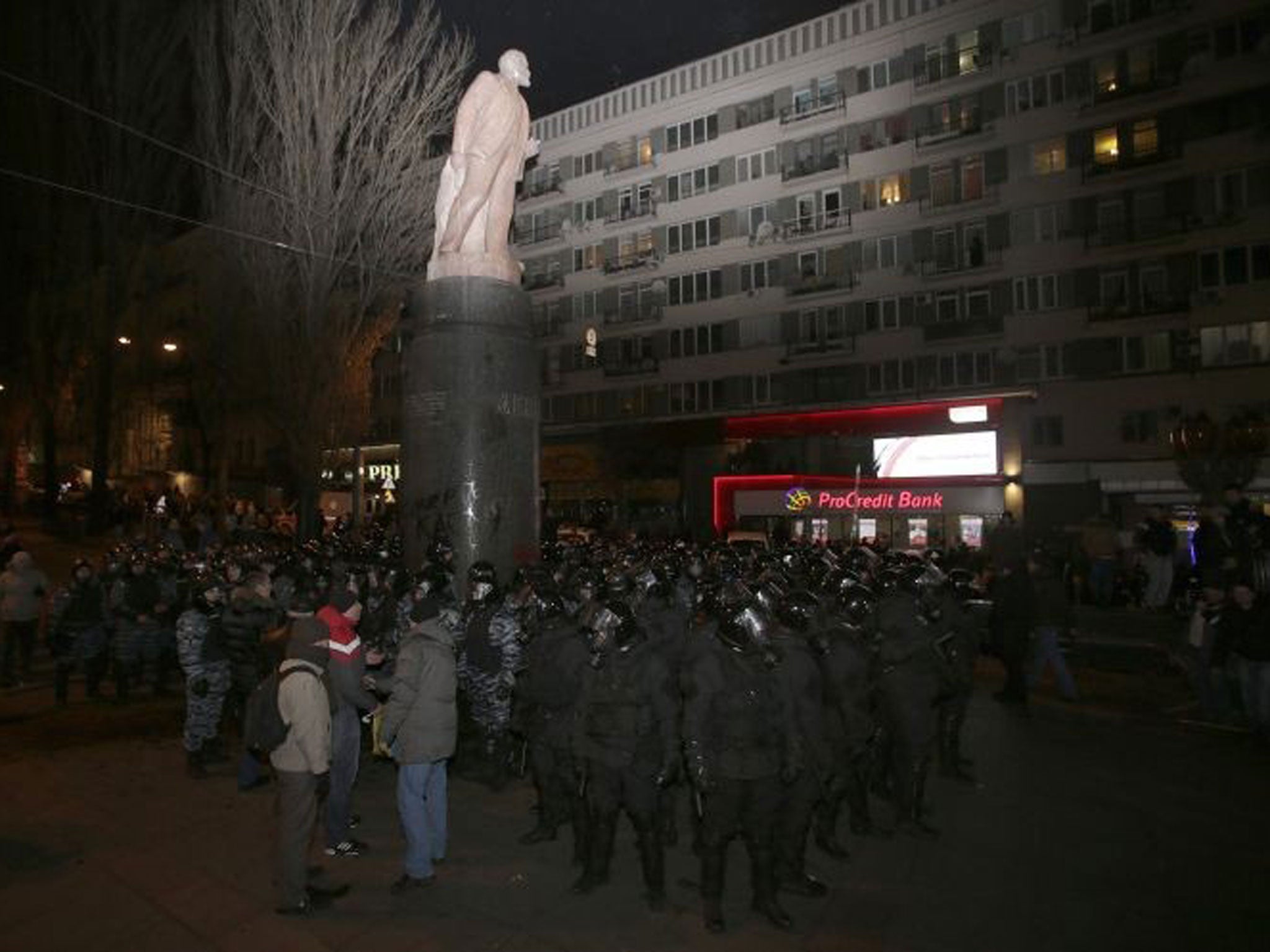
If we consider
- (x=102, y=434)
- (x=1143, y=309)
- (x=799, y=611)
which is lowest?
(x=799, y=611)

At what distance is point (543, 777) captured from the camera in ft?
22.4

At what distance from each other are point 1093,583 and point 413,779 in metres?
18.0

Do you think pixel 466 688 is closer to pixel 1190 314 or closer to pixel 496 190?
pixel 496 190

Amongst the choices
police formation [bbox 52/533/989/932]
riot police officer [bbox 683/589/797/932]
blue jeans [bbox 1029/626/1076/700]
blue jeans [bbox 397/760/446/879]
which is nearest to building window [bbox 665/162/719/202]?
blue jeans [bbox 1029/626/1076/700]

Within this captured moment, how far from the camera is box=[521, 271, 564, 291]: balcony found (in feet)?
153

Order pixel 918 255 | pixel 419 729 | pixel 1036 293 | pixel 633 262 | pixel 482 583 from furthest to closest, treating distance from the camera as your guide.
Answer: pixel 633 262
pixel 918 255
pixel 1036 293
pixel 482 583
pixel 419 729

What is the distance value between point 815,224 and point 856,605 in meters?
32.4

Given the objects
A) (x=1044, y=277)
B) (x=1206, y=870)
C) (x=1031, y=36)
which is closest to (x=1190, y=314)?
(x=1044, y=277)

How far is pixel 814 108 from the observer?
37.5m

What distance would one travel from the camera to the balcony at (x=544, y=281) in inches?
1832

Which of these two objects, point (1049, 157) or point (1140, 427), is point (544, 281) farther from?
point (1140, 427)

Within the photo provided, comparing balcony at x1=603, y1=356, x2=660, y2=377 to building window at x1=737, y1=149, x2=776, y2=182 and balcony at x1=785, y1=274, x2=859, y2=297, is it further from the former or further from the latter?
building window at x1=737, y1=149, x2=776, y2=182

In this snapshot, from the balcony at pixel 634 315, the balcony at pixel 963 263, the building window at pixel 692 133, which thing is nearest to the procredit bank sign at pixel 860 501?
the balcony at pixel 963 263

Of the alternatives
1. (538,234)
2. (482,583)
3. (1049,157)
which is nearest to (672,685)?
(482,583)
